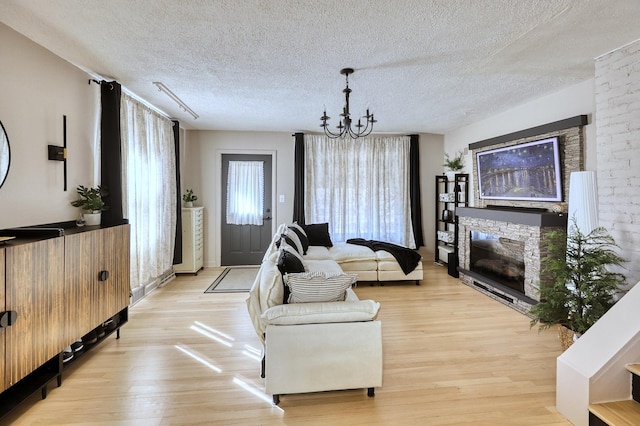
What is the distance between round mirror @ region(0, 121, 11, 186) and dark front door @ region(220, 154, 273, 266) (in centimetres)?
380

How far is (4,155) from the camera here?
87.9 inches

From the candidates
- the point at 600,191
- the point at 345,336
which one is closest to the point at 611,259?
the point at 600,191

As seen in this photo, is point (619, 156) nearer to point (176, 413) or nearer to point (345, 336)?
point (345, 336)

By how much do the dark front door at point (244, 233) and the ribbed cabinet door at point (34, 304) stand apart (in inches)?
151

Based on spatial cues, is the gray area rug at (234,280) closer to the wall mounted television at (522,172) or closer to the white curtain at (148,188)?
the white curtain at (148,188)

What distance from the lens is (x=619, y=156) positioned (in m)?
2.69

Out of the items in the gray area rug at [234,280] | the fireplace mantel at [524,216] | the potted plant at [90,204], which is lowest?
the gray area rug at [234,280]

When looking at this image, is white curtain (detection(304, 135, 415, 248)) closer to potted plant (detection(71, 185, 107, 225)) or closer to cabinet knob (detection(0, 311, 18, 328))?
potted plant (detection(71, 185, 107, 225))

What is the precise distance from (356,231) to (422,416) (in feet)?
14.3

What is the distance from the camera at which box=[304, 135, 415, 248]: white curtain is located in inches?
242

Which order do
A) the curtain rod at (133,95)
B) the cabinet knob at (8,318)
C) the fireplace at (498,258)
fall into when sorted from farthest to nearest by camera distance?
the fireplace at (498,258) < the curtain rod at (133,95) < the cabinet knob at (8,318)

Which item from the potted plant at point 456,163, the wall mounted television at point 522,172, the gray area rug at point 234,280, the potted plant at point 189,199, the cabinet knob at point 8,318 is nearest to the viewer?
the cabinet knob at point 8,318

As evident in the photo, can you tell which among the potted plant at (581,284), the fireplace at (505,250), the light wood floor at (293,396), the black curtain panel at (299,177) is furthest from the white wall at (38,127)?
the fireplace at (505,250)

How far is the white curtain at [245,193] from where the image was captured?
6.07 m
